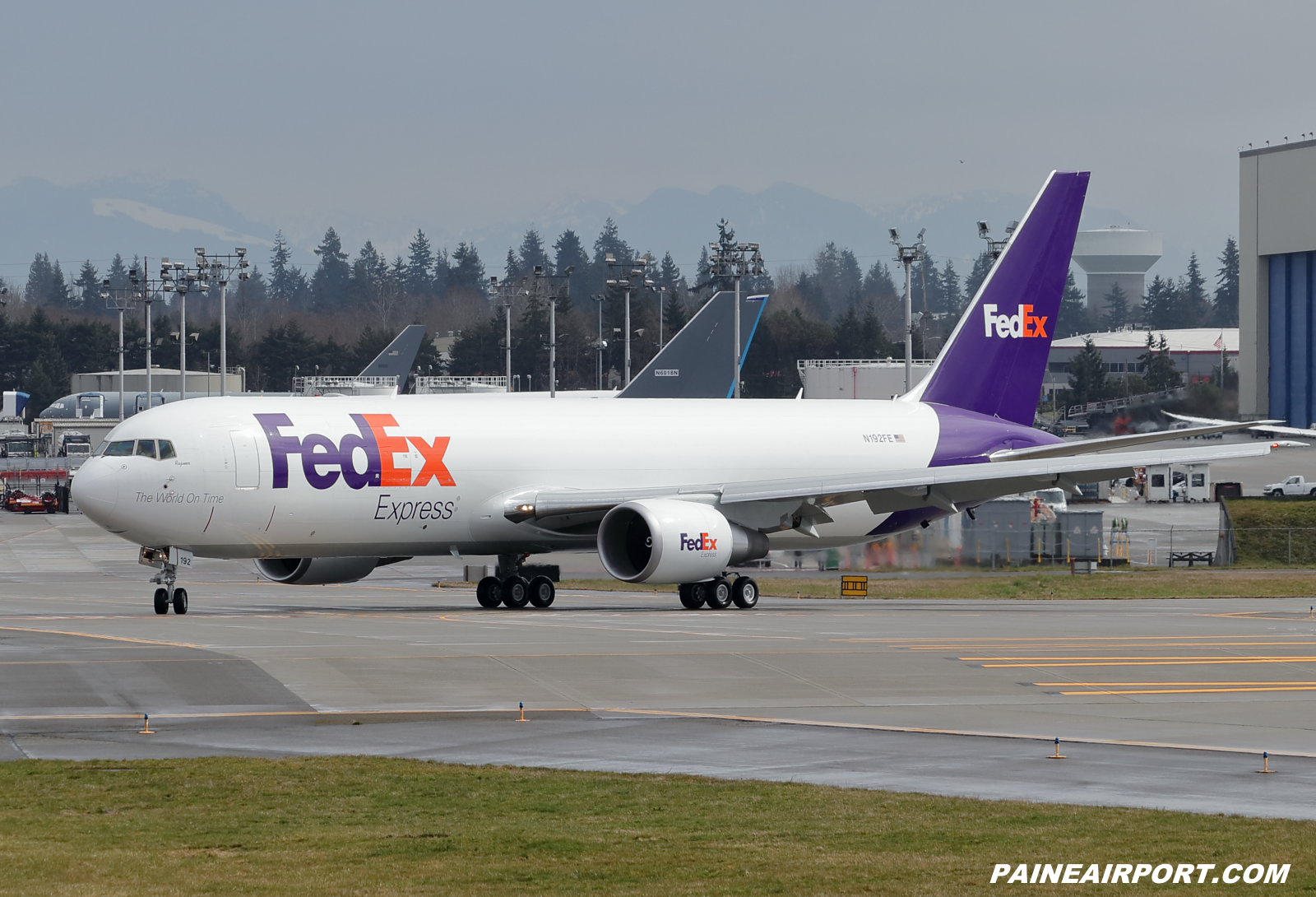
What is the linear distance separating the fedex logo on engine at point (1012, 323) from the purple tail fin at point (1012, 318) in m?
0.02

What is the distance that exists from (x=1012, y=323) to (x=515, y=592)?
17029 mm

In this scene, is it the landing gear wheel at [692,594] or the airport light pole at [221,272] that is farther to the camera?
the airport light pole at [221,272]

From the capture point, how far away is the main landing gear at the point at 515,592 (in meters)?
42.6

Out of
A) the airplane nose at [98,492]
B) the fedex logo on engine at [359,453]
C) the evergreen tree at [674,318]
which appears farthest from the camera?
the evergreen tree at [674,318]

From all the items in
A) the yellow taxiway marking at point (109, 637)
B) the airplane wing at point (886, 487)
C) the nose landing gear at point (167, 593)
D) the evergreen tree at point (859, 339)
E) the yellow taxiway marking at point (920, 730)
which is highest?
the evergreen tree at point (859, 339)

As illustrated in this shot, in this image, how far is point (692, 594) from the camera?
42.7 meters

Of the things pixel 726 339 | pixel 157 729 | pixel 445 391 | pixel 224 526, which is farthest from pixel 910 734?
pixel 445 391

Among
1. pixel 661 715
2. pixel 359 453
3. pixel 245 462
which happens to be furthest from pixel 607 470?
pixel 661 715

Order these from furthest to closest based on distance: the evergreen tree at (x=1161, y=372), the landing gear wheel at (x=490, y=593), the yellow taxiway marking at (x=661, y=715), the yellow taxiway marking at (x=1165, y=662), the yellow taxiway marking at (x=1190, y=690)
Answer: the evergreen tree at (x=1161, y=372)
the landing gear wheel at (x=490, y=593)
the yellow taxiway marking at (x=1165, y=662)
the yellow taxiway marking at (x=1190, y=690)
the yellow taxiway marking at (x=661, y=715)

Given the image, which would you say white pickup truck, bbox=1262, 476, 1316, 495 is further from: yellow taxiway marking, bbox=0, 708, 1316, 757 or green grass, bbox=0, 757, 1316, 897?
green grass, bbox=0, 757, 1316, 897

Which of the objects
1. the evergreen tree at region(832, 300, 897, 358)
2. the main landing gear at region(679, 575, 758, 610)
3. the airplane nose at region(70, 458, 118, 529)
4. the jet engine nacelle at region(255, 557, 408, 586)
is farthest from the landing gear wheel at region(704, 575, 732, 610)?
the evergreen tree at region(832, 300, 897, 358)

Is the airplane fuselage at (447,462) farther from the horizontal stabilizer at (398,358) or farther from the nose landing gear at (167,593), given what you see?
the horizontal stabilizer at (398,358)

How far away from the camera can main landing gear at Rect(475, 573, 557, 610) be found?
42.6m

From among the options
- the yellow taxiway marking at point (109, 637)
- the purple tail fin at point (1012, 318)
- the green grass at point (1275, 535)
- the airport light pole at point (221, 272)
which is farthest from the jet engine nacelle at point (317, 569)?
the airport light pole at point (221, 272)
